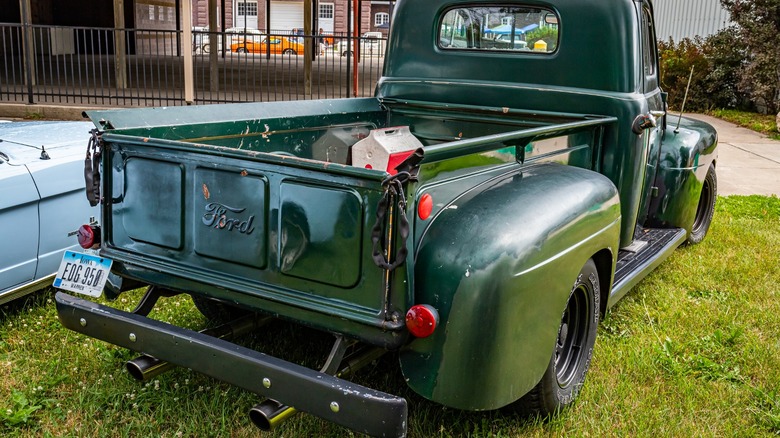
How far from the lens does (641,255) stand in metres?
4.32

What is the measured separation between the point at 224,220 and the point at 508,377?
47.0 inches

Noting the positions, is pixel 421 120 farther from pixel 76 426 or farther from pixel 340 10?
pixel 340 10

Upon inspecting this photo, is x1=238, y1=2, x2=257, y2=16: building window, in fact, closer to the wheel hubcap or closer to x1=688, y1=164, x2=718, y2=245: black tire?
x1=688, y1=164, x2=718, y2=245: black tire

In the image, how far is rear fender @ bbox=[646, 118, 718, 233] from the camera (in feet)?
15.9

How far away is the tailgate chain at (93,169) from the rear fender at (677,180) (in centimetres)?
346

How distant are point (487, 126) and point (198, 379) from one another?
6.84 feet

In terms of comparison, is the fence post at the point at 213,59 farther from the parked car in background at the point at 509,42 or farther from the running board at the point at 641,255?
the running board at the point at 641,255

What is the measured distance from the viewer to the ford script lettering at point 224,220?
2.75m

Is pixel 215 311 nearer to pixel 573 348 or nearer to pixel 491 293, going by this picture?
pixel 573 348

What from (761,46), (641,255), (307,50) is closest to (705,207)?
(641,255)

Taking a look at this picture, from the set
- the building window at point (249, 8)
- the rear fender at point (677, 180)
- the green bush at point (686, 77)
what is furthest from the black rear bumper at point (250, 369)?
the building window at point (249, 8)

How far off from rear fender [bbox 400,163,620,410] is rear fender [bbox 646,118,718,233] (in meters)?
2.23

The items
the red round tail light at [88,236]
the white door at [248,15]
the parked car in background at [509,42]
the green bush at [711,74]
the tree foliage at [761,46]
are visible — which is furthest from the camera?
the white door at [248,15]

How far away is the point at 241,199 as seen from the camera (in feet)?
9.02
